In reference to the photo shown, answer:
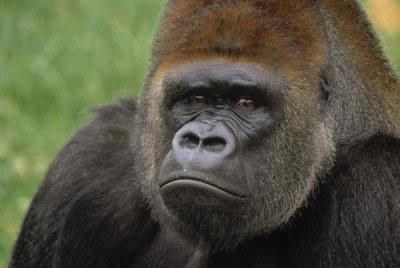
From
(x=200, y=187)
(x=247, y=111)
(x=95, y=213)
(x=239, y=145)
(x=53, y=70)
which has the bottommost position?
(x=53, y=70)

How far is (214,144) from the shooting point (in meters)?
5.78

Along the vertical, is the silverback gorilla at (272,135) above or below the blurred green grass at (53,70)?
above

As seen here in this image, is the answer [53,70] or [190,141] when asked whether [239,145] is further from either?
[53,70]

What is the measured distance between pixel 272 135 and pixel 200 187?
60 cm

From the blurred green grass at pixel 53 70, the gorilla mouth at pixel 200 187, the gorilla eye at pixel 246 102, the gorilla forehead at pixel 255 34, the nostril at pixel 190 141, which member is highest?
the gorilla forehead at pixel 255 34

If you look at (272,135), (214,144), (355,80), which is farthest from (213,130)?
(355,80)

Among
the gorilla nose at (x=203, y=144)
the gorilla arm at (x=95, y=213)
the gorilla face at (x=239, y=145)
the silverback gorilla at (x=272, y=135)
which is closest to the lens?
the gorilla nose at (x=203, y=144)

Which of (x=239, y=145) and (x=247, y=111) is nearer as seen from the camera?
(x=239, y=145)

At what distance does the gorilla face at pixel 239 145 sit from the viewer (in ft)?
19.1

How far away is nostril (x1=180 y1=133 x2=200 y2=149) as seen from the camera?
5.78m

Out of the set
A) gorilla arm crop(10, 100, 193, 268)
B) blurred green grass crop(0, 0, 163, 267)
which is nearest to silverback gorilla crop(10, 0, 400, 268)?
gorilla arm crop(10, 100, 193, 268)

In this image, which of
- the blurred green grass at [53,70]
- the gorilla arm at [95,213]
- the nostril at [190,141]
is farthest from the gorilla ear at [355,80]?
the blurred green grass at [53,70]

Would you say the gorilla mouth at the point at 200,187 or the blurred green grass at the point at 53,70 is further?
the blurred green grass at the point at 53,70

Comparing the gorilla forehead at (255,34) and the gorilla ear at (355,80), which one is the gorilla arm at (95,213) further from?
the gorilla ear at (355,80)
